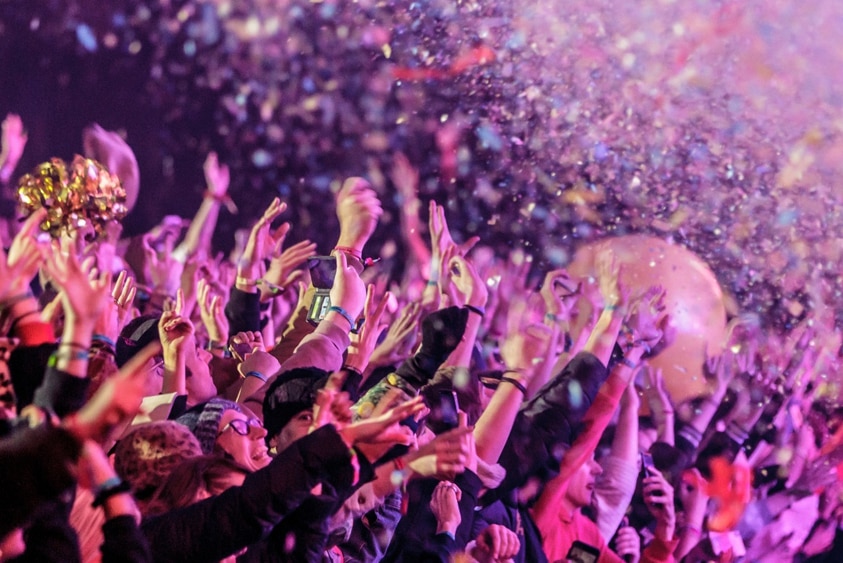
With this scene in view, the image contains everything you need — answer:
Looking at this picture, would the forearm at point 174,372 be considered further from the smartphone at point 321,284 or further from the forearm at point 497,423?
the forearm at point 497,423

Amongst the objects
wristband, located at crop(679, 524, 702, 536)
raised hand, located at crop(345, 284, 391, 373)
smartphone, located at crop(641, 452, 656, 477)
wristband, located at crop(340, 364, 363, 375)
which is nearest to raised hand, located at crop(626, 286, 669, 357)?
smartphone, located at crop(641, 452, 656, 477)

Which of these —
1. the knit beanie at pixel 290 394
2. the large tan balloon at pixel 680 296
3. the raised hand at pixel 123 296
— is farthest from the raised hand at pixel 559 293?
the raised hand at pixel 123 296

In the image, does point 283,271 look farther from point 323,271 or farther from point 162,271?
point 162,271

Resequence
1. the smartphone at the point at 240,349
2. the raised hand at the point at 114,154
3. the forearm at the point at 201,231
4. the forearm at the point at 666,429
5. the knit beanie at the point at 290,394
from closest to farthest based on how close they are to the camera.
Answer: the knit beanie at the point at 290,394 → the smartphone at the point at 240,349 → the forearm at the point at 666,429 → the forearm at the point at 201,231 → the raised hand at the point at 114,154

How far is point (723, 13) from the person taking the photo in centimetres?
443

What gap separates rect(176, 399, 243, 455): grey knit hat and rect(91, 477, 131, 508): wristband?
521mm

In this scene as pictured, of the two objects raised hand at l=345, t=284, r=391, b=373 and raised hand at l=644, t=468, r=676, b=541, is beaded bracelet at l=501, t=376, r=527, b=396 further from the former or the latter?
raised hand at l=644, t=468, r=676, b=541

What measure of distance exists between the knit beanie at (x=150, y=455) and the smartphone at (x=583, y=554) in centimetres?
126

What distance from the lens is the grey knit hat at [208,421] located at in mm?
2059

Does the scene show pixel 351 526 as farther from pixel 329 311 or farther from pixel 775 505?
pixel 775 505

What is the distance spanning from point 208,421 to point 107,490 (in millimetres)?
585

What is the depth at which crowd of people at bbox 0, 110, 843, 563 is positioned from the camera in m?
1.60

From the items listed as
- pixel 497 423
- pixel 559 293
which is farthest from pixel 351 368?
pixel 559 293

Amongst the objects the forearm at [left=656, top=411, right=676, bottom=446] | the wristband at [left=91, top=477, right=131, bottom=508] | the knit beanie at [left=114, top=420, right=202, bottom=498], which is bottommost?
the forearm at [left=656, top=411, right=676, bottom=446]
